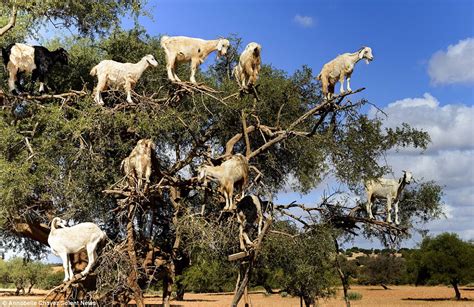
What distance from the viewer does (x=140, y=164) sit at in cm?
1187

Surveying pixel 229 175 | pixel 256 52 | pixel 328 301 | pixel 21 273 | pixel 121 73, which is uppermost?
pixel 256 52

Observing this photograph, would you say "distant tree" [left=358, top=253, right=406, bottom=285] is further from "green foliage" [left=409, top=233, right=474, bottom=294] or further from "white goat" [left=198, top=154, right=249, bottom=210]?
"white goat" [left=198, top=154, right=249, bottom=210]

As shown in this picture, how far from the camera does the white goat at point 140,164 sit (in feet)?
38.9

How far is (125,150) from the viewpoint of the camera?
49.0 feet

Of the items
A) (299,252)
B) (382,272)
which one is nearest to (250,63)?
(299,252)

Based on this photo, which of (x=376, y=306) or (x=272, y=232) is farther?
(x=376, y=306)

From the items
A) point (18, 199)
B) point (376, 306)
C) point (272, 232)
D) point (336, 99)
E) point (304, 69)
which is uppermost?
point (304, 69)

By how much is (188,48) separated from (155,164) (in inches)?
117

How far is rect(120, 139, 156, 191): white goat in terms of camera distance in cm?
1187

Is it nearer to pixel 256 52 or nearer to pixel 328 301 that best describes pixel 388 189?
pixel 256 52

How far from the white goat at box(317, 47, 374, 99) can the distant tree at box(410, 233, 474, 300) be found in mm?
28111

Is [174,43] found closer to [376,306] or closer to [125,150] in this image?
[125,150]

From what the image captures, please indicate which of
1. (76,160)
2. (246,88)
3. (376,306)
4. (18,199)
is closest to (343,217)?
(246,88)

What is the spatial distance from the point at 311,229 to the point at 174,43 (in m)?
6.42
